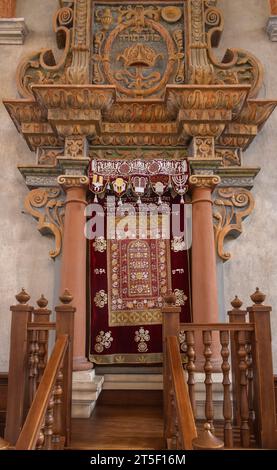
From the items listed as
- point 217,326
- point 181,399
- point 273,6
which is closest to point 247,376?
point 217,326

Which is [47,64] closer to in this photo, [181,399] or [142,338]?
[142,338]

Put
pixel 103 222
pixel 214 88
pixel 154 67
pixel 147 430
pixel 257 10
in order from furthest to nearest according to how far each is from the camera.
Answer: pixel 257 10, pixel 154 67, pixel 103 222, pixel 214 88, pixel 147 430

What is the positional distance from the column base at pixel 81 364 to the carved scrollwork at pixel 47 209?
1097 mm

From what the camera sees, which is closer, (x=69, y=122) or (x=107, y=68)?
(x=69, y=122)

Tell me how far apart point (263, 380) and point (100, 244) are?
2099mm

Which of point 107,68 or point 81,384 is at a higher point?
point 107,68

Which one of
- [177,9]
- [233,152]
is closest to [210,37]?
[177,9]

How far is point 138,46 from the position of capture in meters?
4.58

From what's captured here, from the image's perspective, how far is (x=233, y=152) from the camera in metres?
4.47

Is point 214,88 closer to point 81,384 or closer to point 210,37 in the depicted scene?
point 210,37

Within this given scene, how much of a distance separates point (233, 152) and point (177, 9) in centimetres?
166

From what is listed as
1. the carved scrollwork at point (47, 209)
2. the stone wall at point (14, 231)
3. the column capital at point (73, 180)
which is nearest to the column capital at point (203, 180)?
the column capital at point (73, 180)

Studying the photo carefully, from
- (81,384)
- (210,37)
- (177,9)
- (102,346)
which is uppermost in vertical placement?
(177,9)
